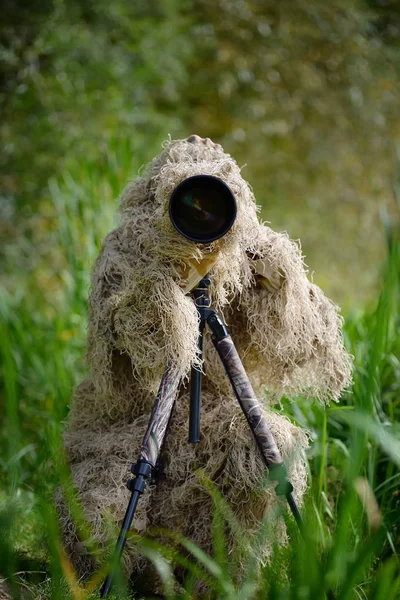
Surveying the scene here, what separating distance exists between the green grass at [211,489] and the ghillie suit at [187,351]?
79 mm

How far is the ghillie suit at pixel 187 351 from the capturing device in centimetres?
116

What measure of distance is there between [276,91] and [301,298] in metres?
3.89

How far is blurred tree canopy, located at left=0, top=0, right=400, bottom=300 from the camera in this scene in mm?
3332

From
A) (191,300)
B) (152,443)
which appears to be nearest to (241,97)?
(191,300)

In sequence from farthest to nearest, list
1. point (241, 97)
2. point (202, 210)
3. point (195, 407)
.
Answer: point (241, 97) → point (195, 407) → point (202, 210)

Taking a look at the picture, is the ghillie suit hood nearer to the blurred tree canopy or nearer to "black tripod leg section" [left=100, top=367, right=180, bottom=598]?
"black tripod leg section" [left=100, top=367, right=180, bottom=598]

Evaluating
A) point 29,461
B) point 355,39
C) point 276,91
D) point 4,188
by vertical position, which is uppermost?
point 355,39

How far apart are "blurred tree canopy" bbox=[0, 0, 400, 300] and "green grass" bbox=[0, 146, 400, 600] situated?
1.45 feet

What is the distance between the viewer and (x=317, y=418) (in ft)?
5.72

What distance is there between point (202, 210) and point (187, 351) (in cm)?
23

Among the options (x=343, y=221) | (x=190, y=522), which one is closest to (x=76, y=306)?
(x=190, y=522)

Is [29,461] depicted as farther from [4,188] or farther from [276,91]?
[276,91]

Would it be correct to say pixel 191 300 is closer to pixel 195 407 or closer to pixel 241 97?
pixel 195 407

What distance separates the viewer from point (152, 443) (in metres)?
1.17
